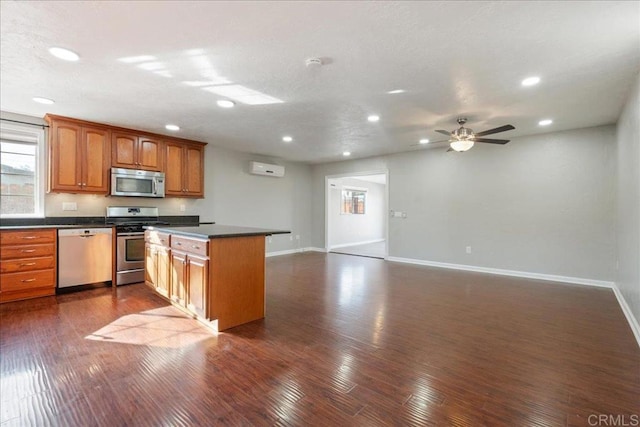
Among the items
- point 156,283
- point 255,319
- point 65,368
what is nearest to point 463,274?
point 255,319

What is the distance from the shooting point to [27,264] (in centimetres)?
377

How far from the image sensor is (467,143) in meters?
4.07

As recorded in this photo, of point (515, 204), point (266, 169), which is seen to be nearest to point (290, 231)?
point (266, 169)

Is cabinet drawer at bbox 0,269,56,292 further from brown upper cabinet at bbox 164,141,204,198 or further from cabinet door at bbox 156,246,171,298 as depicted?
brown upper cabinet at bbox 164,141,204,198

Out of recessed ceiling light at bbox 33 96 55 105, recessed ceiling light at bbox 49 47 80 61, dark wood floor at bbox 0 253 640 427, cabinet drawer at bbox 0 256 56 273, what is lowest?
dark wood floor at bbox 0 253 640 427

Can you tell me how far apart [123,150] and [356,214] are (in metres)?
7.05

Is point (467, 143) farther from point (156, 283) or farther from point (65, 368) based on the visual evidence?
point (65, 368)

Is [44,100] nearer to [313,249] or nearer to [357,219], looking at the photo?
[313,249]

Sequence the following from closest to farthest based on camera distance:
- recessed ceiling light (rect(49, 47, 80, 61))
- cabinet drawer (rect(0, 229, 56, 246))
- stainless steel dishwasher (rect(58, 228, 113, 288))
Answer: recessed ceiling light (rect(49, 47, 80, 61)) < cabinet drawer (rect(0, 229, 56, 246)) < stainless steel dishwasher (rect(58, 228, 113, 288))

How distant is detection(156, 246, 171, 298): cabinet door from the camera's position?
3.48 meters

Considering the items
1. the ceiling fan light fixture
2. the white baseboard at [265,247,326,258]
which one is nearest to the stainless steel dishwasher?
the white baseboard at [265,247,326,258]

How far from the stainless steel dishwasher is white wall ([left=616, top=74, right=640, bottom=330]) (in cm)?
628

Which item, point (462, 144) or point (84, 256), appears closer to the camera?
point (462, 144)

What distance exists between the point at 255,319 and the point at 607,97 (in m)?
4.64
